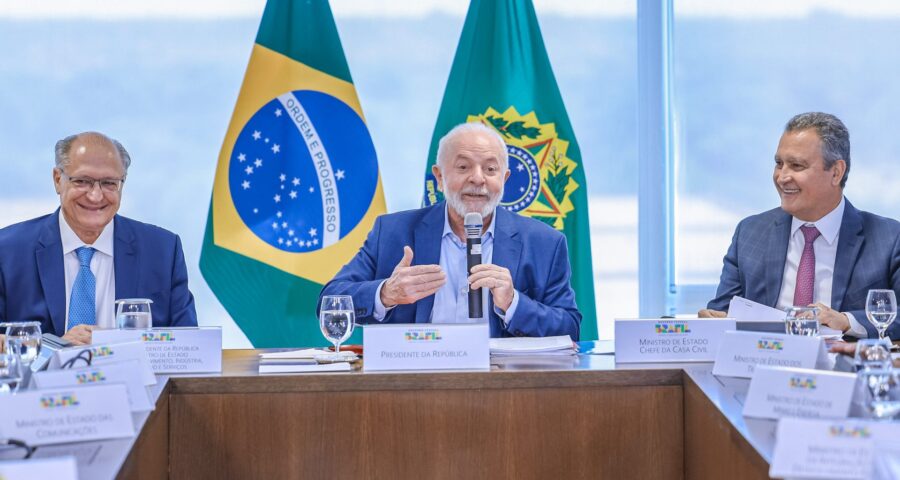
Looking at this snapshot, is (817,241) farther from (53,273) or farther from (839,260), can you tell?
(53,273)

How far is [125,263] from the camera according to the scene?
10.6ft

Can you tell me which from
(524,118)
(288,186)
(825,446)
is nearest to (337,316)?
(825,446)

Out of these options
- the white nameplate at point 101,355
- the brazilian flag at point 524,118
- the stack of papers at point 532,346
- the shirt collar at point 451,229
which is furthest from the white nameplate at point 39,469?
the brazilian flag at point 524,118

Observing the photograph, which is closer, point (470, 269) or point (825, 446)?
point (825, 446)

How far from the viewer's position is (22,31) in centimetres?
480

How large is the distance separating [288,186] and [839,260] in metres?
2.40

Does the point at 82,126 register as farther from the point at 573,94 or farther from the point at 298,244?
the point at 573,94

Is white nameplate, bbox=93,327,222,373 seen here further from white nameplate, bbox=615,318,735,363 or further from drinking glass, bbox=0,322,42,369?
white nameplate, bbox=615,318,735,363

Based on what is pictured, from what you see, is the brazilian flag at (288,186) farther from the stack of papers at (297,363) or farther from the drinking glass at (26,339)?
the drinking glass at (26,339)

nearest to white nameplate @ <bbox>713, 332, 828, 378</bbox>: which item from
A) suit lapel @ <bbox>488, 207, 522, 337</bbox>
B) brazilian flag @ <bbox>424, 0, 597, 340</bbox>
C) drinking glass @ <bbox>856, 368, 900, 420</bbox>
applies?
drinking glass @ <bbox>856, 368, 900, 420</bbox>

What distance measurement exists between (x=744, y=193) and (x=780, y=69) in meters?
0.63

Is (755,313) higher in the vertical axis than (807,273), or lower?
lower

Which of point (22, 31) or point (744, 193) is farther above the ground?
point (22, 31)

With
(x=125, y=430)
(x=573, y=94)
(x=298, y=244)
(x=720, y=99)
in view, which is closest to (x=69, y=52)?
(x=298, y=244)
